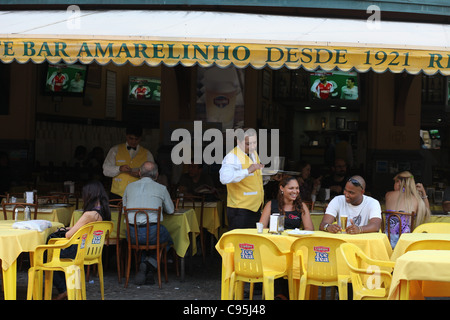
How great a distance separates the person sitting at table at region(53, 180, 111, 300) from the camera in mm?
6707

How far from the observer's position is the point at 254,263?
19.1ft

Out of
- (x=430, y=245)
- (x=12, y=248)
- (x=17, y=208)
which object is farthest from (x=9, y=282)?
(x=430, y=245)

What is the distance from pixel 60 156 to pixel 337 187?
9.00m

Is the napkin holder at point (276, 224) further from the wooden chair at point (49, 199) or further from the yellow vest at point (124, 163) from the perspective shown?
the wooden chair at point (49, 199)

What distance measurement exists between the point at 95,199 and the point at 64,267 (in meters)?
1.03

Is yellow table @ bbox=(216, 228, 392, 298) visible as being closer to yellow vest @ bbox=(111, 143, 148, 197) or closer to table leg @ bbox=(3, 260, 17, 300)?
table leg @ bbox=(3, 260, 17, 300)

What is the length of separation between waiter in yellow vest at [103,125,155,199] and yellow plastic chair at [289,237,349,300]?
3.89 metres

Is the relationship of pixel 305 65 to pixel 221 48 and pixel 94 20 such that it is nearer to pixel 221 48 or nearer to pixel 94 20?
pixel 221 48

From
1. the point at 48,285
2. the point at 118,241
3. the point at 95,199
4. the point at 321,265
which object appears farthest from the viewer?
the point at 118,241

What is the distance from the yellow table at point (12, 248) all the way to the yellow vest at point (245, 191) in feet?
7.89

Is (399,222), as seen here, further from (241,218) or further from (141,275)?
(141,275)

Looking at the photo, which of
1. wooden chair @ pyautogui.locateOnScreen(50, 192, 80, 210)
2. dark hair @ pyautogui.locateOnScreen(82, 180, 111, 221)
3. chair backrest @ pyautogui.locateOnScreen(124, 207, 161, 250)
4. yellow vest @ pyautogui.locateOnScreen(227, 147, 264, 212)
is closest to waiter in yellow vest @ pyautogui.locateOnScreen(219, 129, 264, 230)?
yellow vest @ pyautogui.locateOnScreen(227, 147, 264, 212)

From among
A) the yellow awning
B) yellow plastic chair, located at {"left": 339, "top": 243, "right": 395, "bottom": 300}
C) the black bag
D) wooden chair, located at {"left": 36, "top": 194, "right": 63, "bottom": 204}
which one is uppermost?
the yellow awning

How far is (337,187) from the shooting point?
33.4 feet
